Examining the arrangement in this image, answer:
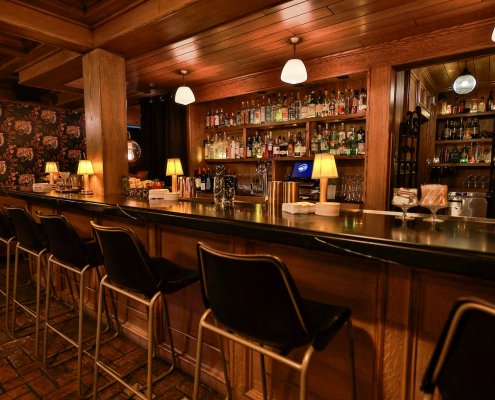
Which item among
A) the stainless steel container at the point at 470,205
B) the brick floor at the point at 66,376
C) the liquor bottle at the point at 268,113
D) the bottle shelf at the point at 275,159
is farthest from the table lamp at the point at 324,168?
the stainless steel container at the point at 470,205

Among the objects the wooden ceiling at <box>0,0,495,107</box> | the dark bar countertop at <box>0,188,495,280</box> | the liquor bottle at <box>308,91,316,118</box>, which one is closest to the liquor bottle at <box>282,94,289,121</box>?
the liquor bottle at <box>308,91,316,118</box>

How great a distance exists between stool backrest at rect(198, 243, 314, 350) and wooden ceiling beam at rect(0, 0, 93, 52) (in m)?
2.77

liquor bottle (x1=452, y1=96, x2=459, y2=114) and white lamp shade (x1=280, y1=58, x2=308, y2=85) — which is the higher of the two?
liquor bottle (x1=452, y1=96, x2=459, y2=114)

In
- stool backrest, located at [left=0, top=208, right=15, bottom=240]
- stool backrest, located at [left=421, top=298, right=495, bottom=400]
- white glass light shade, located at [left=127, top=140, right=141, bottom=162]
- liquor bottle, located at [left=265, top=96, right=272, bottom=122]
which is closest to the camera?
stool backrest, located at [left=421, top=298, right=495, bottom=400]

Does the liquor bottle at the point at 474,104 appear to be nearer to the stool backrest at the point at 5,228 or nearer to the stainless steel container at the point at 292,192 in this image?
the stainless steel container at the point at 292,192

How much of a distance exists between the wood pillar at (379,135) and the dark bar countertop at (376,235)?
5.73ft

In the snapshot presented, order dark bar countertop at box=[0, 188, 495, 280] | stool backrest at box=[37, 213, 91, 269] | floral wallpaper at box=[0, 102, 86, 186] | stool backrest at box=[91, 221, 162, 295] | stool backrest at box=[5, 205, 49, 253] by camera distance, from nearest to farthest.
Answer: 1. dark bar countertop at box=[0, 188, 495, 280]
2. stool backrest at box=[91, 221, 162, 295]
3. stool backrest at box=[37, 213, 91, 269]
4. stool backrest at box=[5, 205, 49, 253]
5. floral wallpaper at box=[0, 102, 86, 186]

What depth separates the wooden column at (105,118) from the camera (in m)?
3.19

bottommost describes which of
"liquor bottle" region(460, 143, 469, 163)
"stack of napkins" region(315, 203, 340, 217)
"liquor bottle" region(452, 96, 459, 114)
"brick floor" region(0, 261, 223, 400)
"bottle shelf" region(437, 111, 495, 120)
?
"brick floor" region(0, 261, 223, 400)

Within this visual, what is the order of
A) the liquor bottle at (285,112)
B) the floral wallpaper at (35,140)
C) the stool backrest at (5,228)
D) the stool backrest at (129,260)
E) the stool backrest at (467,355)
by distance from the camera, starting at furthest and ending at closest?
the floral wallpaper at (35,140), the liquor bottle at (285,112), the stool backrest at (5,228), the stool backrest at (129,260), the stool backrest at (467,355)

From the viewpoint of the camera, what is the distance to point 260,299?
1.03 metres

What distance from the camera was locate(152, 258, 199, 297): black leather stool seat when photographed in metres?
1.48

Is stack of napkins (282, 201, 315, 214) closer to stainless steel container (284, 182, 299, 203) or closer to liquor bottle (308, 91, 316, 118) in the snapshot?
stainless steel container (284, 182, 299, 203)

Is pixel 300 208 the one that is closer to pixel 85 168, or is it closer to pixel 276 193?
pixel 276 193
